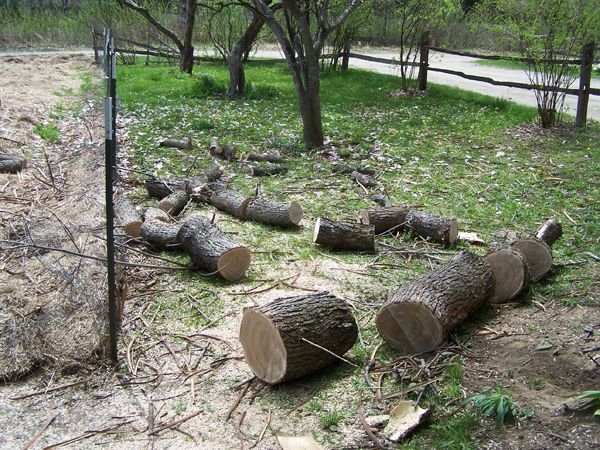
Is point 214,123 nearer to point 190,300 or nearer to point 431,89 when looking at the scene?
point 431,89

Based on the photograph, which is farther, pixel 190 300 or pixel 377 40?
pixel 377 40

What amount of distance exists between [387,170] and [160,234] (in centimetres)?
423

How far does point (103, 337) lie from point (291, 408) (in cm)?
150

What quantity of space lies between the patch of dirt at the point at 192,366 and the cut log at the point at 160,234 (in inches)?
9.6

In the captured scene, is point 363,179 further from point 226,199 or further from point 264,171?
point 226,199

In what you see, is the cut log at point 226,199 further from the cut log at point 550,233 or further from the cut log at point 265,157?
the cut log at point 550,233

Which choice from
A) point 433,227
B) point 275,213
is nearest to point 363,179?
point 275,213

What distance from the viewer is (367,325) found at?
4.94 meters

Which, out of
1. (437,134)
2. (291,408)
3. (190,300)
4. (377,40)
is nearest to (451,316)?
(291,408)

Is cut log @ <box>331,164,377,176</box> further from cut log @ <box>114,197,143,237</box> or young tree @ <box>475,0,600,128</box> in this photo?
young tree @ <box>475,0,600,128</box>

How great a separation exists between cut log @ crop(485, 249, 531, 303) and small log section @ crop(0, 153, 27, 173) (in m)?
6.52

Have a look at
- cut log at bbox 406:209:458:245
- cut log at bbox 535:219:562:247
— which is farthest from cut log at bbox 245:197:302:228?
cut log at bbox 535:219:562:247

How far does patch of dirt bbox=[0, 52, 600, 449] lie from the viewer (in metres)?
3.77

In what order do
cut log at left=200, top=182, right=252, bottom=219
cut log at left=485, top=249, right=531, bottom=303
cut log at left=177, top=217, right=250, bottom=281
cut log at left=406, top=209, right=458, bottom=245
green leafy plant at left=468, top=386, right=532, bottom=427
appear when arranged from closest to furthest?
1. green leafy plant at left=468, top=386, right=532, bottom=427
2. cut log at left=485, top=249, right=531, bottom=303
3. cut log at left=177, top=217, right=250, bottom=281
4. cut log at left=406, top=209, right=458, bottom=245
5. cut log at left=200, top=182, right=252, bottom=219
